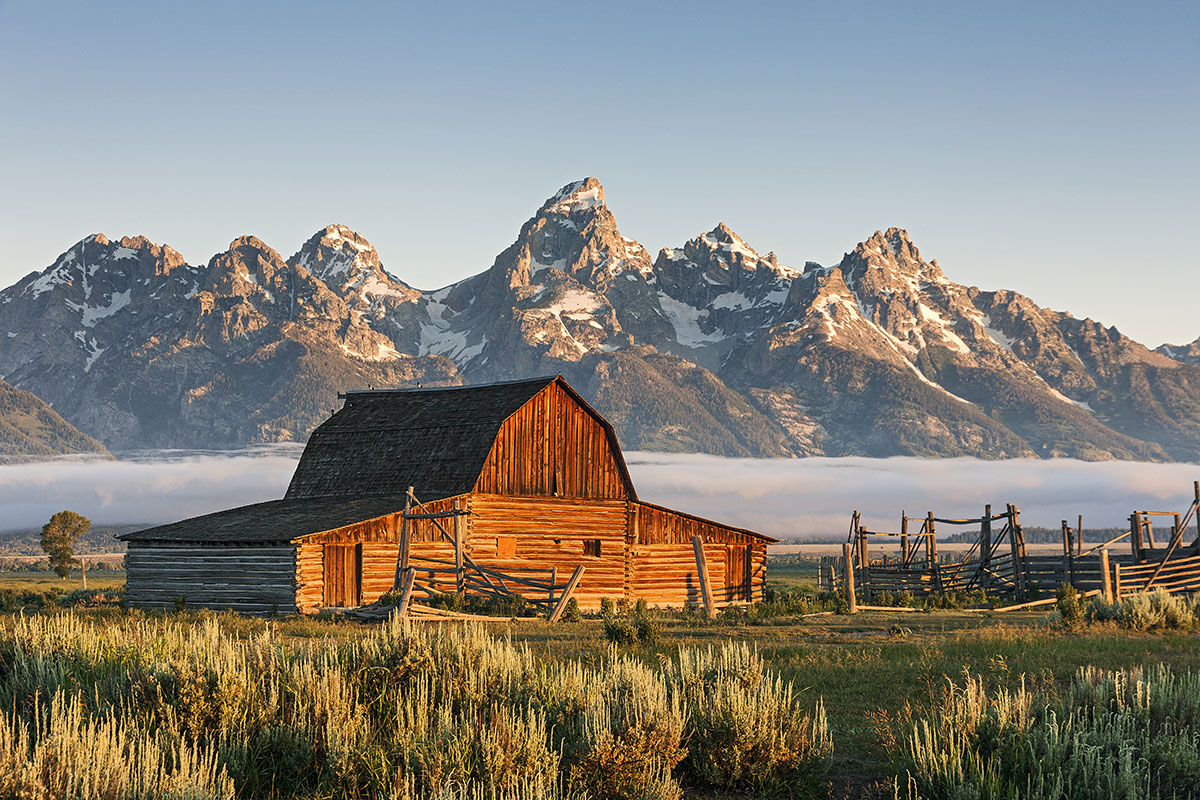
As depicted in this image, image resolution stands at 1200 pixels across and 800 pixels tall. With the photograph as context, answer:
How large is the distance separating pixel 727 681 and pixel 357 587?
1020 inches

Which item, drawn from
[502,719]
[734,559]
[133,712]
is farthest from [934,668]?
[734,559]

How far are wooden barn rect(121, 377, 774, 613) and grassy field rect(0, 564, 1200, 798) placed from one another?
368 cm

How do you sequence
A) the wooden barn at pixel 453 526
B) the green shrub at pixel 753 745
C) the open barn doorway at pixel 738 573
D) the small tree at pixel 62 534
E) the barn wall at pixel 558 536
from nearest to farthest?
the green shrub at pixel 753 745, the wooden barn at pixel 453 526, the barn wall at pixel 558 536, the open barn doorway at pixel 738 573, the small tree at pixel 62 534

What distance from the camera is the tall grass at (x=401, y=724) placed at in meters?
9.87

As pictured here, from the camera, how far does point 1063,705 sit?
1172 centimetres

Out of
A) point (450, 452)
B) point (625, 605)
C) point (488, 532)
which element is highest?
point (450, 452)

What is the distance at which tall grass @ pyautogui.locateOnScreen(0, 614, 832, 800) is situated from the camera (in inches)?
388

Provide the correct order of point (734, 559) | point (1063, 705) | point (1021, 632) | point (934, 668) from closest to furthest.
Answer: point (1063, 705) → point (934, 668) → point (1021, 632) → point (734, 559)

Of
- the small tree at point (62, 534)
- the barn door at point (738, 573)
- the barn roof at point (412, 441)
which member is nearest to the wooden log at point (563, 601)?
Result: the barn roof at point (412, 441)

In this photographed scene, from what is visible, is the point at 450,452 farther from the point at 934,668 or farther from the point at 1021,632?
the point at 934,668

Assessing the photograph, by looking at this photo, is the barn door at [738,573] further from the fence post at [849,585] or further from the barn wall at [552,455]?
the fence post at [849,585]

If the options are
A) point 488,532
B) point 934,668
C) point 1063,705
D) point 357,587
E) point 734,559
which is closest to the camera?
point 1063,705

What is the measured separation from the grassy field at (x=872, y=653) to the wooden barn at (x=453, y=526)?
3.68 m

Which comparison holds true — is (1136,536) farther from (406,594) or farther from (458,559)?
(406,594)
